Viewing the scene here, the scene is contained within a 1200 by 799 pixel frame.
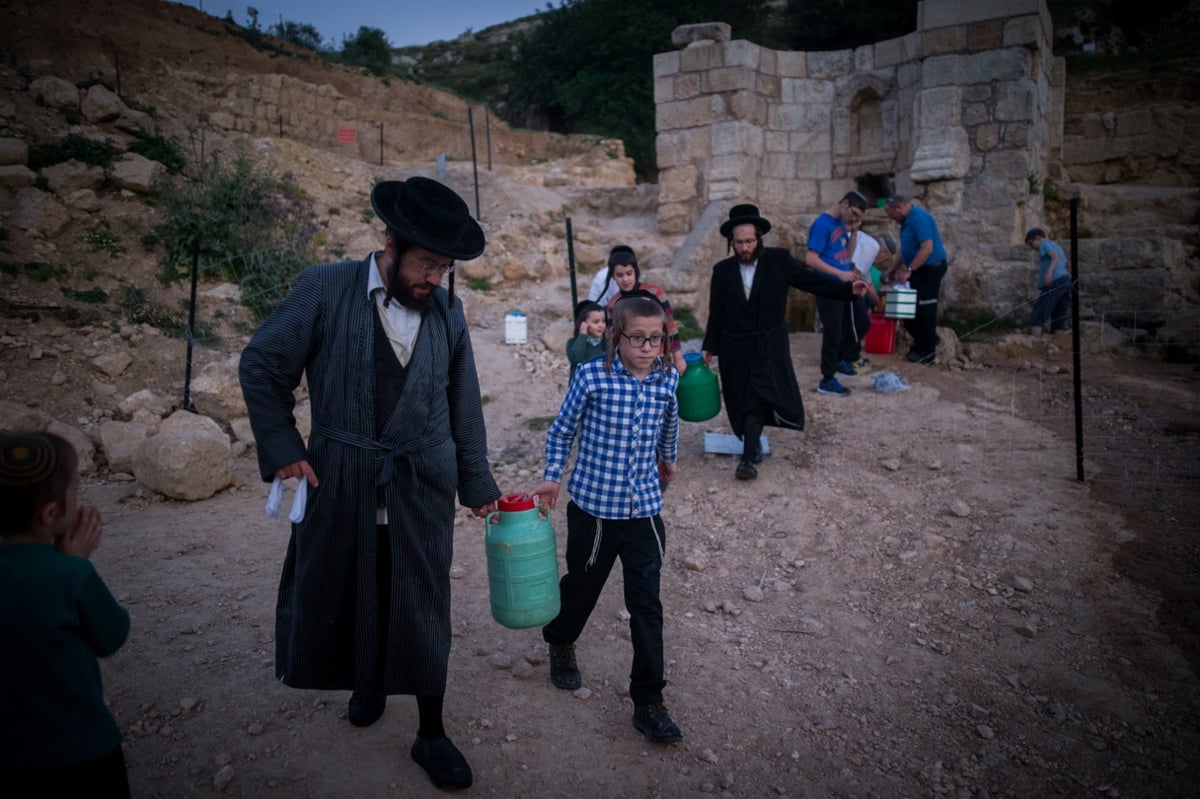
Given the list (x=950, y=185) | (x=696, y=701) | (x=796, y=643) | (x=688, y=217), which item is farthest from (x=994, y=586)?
(x=688, y=217)

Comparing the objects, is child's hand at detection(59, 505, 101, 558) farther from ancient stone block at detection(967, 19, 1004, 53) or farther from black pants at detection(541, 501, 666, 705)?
ancient stone block at detection(967, 19, 1004, 53)

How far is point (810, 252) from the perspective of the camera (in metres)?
6.56

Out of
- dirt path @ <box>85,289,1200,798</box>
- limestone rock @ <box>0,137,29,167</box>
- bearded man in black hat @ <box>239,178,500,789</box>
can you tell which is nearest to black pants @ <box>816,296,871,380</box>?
dirt path @ <box>85,289,1200,798</box>

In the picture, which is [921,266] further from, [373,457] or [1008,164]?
[373,457]

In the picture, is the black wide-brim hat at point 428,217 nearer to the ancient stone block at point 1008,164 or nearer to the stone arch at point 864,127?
the ancient stone block at point 1008,164

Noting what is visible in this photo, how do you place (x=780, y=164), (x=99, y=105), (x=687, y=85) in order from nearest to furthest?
1. (x=99, y=105)
2. (x=687, y=85)
3. (x=780, y=164)

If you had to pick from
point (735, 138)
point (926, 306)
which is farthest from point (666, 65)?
point (926, 306)

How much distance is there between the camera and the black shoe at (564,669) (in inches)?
139

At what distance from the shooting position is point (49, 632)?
→ 5.65 feet

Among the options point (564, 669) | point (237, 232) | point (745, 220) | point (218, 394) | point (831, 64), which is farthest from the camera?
point (831, 64)

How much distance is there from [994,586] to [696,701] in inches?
75.2

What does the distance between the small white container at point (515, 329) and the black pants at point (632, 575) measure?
611cm

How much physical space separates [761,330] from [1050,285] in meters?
5.15

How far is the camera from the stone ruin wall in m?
10.1
